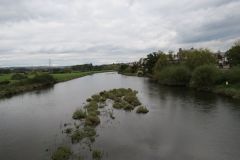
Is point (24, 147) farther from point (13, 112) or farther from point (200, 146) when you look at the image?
point (13, 112)

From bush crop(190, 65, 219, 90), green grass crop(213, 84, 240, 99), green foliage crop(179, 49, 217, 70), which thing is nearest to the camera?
green grass crop(213, 84, 240, 99)

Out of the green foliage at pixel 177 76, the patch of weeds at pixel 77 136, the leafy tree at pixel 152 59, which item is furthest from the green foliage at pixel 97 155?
the leafy tree at pixel 152 59

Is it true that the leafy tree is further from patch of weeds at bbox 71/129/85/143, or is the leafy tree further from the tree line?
patch of weeds at bbox 71/129/85/143

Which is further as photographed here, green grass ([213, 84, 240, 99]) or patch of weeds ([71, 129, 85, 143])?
green grass ([213, 84, 240, 99])

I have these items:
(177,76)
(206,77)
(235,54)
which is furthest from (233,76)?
(235,54)

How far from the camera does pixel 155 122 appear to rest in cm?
2380

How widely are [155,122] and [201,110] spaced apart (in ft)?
26.1

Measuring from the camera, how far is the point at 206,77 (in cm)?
4669

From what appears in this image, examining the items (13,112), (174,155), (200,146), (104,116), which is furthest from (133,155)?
(13,112)

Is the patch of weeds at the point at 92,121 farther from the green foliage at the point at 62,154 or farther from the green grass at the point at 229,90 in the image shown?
the green grass at the point at 229,90

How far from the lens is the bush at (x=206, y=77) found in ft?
151

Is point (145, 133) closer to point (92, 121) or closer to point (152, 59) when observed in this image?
point (92, 121)

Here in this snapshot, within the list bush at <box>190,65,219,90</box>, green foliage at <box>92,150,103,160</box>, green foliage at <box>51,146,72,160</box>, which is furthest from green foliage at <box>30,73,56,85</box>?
green foliage at <box>92,150,103,160</box>

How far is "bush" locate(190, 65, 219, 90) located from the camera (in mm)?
46156
